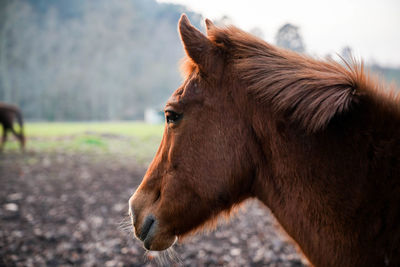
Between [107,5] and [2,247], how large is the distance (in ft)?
127

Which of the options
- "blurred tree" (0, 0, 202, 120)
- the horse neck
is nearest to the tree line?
"blurred tree" (0, 0, 202, 120)

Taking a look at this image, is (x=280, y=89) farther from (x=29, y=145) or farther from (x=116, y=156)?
(x=29, y=145)

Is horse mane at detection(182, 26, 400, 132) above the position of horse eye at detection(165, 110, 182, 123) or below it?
above

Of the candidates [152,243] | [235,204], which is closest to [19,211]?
[152,243]

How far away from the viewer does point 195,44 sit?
54.2 inches

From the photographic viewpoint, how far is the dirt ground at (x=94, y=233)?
3.49 m

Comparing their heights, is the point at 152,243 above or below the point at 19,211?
above

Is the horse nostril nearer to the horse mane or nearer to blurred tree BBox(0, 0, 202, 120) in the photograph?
the horse mane

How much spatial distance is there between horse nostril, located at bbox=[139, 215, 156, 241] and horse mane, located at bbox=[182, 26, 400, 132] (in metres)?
0.93

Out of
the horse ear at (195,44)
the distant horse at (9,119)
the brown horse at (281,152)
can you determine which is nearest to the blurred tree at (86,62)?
the distant horse at (9,119)

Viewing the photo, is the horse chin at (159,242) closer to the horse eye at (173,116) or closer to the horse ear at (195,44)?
the horse eye at (173,116)

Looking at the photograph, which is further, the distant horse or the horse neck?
the distant horse

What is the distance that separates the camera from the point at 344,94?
3.72 feet

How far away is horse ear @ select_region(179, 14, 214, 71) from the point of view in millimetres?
1375
